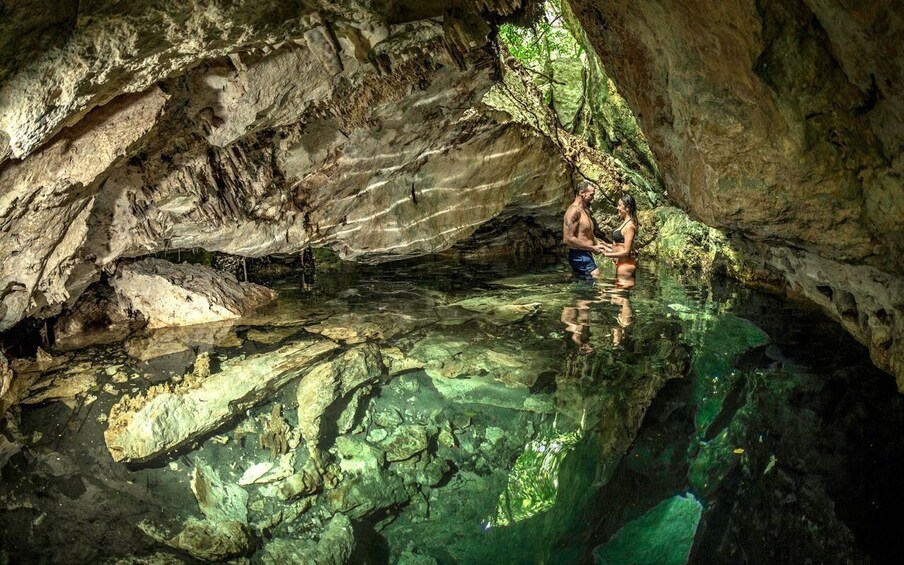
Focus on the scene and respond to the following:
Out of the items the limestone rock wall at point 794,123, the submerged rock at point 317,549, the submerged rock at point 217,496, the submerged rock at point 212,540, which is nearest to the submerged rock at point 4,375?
the submerged rock at point 217,496

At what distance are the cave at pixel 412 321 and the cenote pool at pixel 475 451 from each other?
20 mm

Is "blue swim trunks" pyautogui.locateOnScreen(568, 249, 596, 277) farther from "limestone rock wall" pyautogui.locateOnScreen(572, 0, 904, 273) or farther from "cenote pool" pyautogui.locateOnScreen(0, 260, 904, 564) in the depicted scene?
"limestone rock wall" pyautogui.locateOnScreen(572, 0, 904, 273)

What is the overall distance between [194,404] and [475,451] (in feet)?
7.06

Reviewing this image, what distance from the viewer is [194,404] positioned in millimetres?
3811

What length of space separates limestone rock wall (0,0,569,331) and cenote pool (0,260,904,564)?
142 cm

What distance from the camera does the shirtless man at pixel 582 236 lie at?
7.39 metres

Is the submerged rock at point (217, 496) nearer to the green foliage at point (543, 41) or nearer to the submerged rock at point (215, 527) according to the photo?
the submerged rock at point (215, 527)

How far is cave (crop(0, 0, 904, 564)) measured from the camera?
2650 millimetres

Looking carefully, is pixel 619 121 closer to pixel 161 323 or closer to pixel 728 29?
pixel 728 29

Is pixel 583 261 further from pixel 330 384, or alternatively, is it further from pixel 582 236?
pixel 330 384

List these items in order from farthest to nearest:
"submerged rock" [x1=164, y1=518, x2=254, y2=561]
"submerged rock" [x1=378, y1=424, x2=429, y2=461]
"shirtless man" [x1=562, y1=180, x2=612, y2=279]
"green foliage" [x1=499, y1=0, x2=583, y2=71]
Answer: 1. "green foliage" [x1=499, y1=0, x2=583, y2=71]
2. "shirtless man" [x1=562, y1=180, x2=612, y2=279]
3. "submerged rock" [x1=378, y1=424, x2=429, y2=461]
4. "submerged rock" [x1=164, y1=518, x2=254, y2=561]

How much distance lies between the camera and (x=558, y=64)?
391 inches

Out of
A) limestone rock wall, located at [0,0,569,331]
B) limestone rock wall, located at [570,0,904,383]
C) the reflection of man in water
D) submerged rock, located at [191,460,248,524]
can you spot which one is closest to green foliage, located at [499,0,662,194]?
limestone rock wall, located at [0,0,569,331]

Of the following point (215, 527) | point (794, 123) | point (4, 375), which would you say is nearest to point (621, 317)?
point (794, 123)
